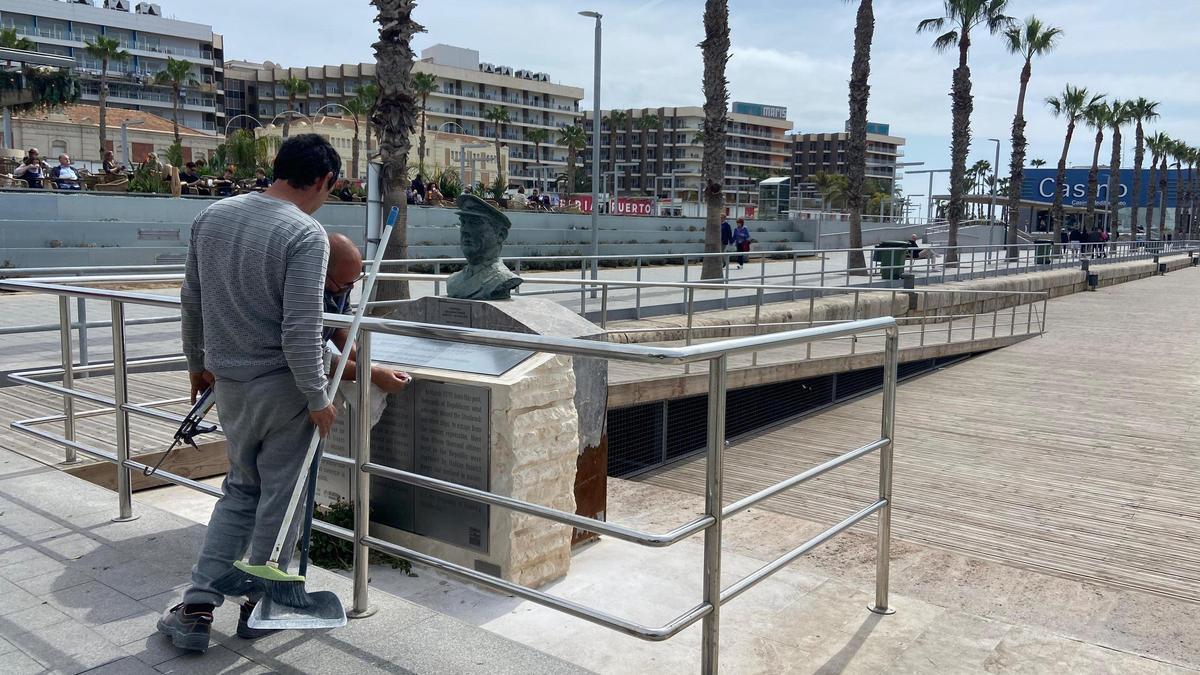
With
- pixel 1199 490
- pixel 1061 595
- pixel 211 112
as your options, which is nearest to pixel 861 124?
pixel 1199 490

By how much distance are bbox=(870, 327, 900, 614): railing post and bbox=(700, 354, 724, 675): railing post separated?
134cm

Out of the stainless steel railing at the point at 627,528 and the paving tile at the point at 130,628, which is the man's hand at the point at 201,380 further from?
the paving tile at the point at 130,628

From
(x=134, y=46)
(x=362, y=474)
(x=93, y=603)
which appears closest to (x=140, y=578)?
(x=93, y=603)

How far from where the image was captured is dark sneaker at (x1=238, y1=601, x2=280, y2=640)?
324 centimetres

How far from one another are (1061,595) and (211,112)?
95.4m

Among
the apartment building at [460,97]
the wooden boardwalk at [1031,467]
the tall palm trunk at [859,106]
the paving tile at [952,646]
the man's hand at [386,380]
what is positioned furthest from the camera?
the apartment building at [460,97]

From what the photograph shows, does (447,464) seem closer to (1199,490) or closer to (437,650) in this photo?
(437,650)

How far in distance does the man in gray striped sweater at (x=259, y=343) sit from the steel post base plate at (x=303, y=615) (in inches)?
3.3

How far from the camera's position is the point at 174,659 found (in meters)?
3.09

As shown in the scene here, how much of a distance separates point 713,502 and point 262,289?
5.02 ft

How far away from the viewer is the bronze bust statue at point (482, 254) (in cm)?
578

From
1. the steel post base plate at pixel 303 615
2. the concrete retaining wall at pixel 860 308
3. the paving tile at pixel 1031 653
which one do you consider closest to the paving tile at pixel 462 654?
the steel post base plate at pixel 303 615

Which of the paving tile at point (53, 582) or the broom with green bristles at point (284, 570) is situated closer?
the broom with green bristles at point (284, 570)

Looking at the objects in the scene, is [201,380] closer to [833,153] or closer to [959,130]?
[959,130]
